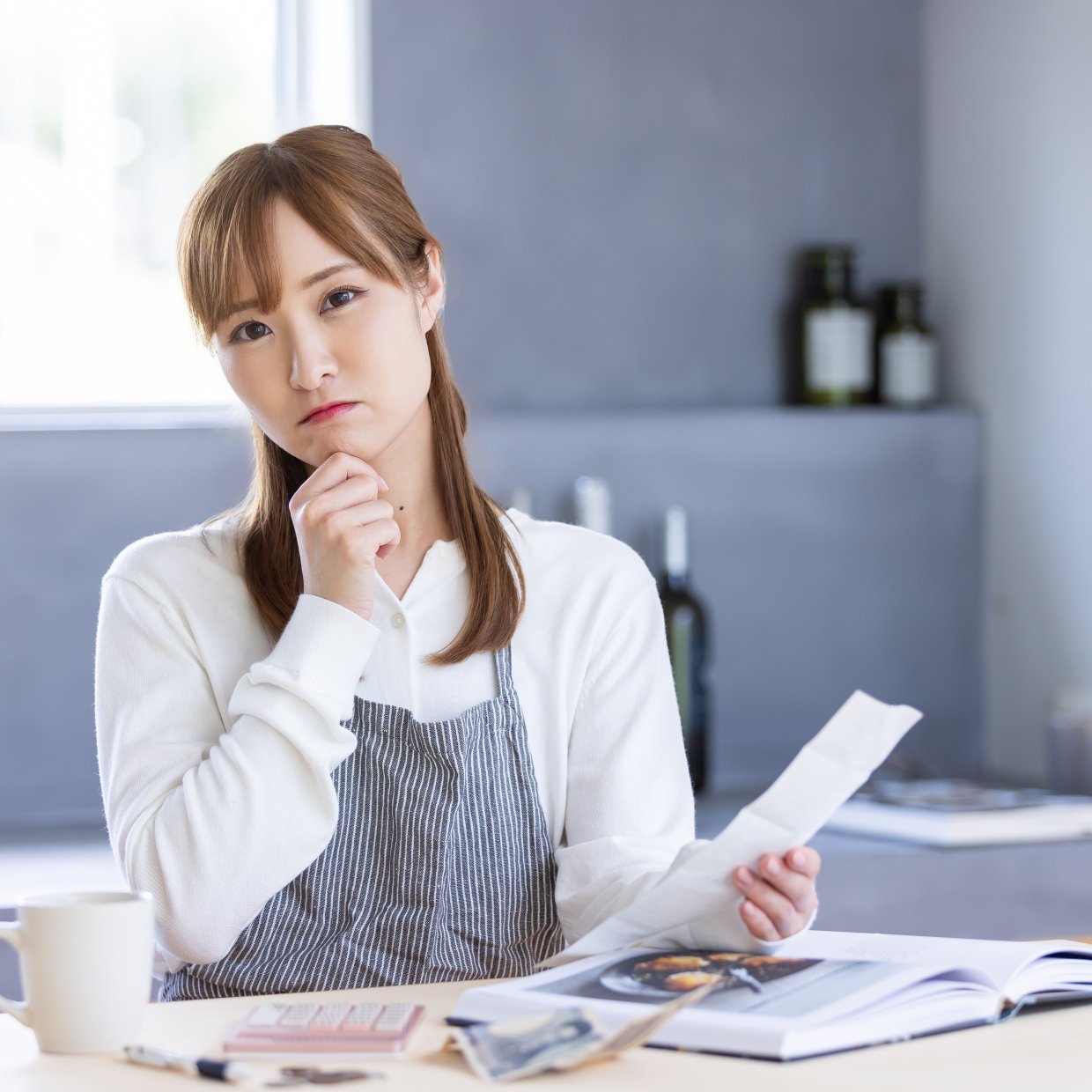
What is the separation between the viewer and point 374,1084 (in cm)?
78

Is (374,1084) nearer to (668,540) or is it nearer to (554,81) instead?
(668,540)

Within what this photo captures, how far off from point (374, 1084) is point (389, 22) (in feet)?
6.08

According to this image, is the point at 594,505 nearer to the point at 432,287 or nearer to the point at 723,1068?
the point at 432,287

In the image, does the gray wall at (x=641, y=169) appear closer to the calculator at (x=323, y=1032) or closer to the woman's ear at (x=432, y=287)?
the woman's ear at (x=432, y=287)

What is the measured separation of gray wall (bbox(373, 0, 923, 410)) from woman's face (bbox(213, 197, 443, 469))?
110cm

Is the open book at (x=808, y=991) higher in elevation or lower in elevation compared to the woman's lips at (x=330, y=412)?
lower

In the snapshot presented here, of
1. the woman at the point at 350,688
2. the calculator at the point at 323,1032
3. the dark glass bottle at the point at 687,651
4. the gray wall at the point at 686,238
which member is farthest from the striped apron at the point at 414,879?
the gray wall at the point at 686,238

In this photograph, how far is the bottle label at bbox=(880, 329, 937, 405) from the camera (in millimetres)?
2518

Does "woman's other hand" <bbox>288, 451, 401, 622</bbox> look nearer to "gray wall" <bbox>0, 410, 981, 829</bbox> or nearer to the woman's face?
the woman's face

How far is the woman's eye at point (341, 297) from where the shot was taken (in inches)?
50.3

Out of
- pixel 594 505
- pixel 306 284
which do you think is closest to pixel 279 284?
pixel 306 284

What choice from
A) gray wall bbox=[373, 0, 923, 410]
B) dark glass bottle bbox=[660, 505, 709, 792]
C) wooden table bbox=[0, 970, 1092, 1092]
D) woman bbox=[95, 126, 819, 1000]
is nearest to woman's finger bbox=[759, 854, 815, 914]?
wooden table bbox=[0, 970, 1092, 1092]

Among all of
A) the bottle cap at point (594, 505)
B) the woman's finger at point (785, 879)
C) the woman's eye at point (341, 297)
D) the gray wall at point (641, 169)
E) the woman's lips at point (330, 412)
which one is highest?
the gray wall at point (641, 169)

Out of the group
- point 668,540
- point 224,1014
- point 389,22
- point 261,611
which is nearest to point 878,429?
point 668,540
